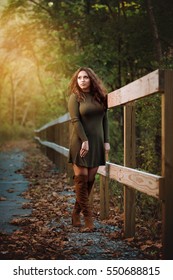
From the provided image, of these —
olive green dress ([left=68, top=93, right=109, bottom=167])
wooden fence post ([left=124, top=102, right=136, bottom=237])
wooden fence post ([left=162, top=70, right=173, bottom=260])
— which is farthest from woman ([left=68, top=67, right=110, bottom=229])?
wooden fence post ([left=162, top=70, right=173, bottom=260])

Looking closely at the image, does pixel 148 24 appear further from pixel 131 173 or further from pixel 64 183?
pixel 131 173

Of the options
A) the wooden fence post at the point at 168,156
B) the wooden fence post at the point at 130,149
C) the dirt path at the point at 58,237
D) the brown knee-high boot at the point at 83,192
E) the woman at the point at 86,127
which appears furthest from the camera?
the brown knee-high boot at the point at 83,192

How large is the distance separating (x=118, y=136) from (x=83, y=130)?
6.57 m

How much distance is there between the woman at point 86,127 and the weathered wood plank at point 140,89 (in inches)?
8.9

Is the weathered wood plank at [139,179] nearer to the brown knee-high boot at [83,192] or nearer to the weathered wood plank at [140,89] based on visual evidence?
the brown knee-high boot at [83,192]

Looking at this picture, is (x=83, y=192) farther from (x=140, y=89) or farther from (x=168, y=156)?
(x=168, y=156)

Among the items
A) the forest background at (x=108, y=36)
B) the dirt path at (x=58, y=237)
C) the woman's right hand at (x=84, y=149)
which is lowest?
the dirt path at (x=58, y=237)

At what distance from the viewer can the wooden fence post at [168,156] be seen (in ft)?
12.3

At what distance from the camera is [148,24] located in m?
10.2

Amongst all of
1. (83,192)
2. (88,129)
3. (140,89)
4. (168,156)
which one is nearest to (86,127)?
(88,129)

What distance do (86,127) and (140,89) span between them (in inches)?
42.6

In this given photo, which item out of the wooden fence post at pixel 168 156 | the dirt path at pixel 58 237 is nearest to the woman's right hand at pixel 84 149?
the dirt path at pixel 58 237

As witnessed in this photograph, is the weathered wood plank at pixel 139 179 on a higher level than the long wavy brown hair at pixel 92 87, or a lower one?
lower

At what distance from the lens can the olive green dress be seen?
17.3ft
